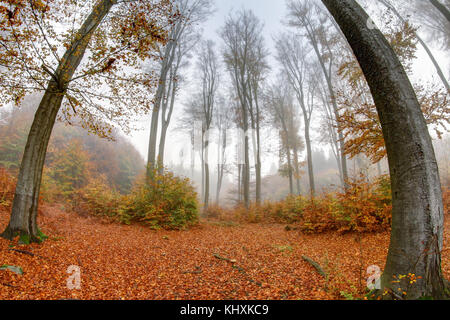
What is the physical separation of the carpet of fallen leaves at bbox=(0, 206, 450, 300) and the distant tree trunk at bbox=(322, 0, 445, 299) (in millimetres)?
477

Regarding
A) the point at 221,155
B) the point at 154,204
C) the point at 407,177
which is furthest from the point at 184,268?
the point at 221,155

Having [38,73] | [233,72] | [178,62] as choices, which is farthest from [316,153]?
[38,73]

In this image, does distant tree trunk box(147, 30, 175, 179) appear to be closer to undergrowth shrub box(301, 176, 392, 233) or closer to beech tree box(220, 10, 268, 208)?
beech tree box(220, 10, 268, 208)

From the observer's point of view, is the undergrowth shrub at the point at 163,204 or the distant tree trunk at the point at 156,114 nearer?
the undergrowth shrub at the point at 163,204

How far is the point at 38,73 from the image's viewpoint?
12.7ft

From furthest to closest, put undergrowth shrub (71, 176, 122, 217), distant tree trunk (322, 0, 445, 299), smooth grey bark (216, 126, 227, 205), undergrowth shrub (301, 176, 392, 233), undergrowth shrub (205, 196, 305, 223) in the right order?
smooth grey bark (216, 126, 227, 205)
undergrowth shrub (205, 196, 305, 223)
undergrowth shrub (71, 176, 122, 217)
undergrowth shrub (301, 176, 392, 233)
distant tree trunk (322, 0, 445, 299)

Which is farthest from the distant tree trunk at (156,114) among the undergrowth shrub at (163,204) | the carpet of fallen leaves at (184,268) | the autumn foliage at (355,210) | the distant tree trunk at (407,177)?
the distant tree trunk at (407,177)

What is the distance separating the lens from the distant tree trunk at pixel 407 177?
2039 mm

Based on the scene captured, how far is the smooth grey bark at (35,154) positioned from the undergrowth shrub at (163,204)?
3693 mm

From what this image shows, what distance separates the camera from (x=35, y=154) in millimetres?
3988

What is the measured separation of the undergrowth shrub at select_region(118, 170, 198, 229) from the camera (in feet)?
24.6

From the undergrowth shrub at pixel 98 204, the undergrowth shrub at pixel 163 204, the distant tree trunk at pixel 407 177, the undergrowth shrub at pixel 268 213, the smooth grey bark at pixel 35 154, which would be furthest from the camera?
the undergrowth shrub at pixel 268 213

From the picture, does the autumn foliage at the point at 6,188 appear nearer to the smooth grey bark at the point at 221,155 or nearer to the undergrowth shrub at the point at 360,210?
the undergrowth shrub at the point at 360,210

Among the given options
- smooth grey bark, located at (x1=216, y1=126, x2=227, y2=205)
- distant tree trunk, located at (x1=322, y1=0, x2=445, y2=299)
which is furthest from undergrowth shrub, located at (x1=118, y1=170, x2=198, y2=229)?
smooth grey bark, located at (x1=216, y1=126, x2=227, y2=205)
